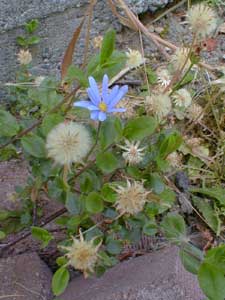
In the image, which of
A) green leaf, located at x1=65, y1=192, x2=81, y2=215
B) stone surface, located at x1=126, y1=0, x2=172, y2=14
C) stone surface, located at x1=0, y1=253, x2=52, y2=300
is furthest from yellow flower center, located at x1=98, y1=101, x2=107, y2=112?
stone surface, located at x1=126, y1=0, x2=172, y2=14

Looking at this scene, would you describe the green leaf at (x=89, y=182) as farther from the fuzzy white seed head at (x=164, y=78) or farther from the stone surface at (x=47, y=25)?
the stone surface at (x=47, y=25)

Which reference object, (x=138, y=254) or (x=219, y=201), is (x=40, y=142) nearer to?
(x=138, y=254)

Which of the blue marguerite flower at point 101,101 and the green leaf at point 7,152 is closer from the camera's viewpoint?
the blue marguerite flower at point 101,101

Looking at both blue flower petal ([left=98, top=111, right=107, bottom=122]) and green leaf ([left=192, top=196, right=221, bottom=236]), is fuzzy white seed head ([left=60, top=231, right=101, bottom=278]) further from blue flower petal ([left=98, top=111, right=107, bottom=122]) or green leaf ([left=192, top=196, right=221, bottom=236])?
green leaf ([left=192, top=196, right=221, bottom=236])

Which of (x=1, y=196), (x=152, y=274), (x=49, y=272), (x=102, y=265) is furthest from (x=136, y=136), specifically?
(x=1, y=196)

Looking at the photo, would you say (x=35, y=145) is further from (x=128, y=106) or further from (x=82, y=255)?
(x=128, y=106)

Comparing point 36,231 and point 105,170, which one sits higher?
point 105,170

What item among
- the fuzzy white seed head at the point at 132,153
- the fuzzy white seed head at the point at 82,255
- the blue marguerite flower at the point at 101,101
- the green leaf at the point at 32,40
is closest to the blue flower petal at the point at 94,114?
the blue marguerite flower at the point at 101,101

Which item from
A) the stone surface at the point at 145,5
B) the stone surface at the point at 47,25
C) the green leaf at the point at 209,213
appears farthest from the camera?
the stone surface at the point at 145,5
